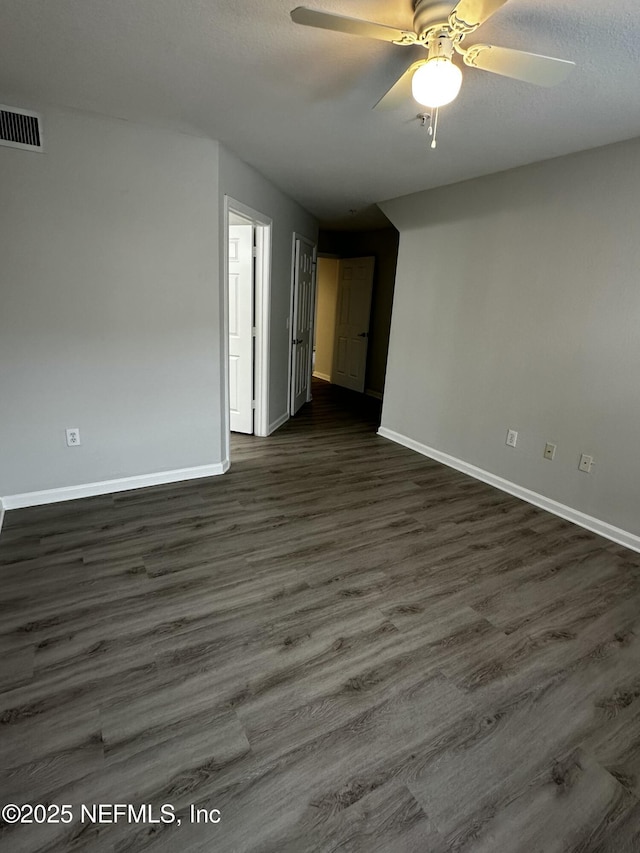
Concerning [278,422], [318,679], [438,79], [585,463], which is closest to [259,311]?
[278,422]

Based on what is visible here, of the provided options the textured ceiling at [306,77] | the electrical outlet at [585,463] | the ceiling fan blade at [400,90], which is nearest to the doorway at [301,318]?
the textured ceiling at [306,77]

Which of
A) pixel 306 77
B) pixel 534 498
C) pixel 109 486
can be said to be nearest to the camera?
pixel 306 77

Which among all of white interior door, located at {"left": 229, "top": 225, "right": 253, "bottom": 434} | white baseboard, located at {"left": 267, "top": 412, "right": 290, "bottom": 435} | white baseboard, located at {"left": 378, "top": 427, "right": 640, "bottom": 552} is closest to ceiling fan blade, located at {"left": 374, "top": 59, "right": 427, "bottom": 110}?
white interior door, located at {"left": 229, "top": 225, "right": 253, "bottom": 434}

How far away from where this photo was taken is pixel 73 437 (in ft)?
9.46

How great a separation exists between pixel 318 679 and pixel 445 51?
2374mm

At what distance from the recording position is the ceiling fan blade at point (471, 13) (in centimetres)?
127

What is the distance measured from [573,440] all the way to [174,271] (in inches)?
120

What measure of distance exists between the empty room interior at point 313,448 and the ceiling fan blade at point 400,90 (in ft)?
0.07

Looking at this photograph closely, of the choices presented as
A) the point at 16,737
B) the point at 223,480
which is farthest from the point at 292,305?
the point at 16,737

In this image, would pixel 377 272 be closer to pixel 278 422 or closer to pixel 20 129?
pixel 278 422

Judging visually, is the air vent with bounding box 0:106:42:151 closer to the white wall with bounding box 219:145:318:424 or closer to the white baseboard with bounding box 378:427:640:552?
the white wall with bounding box 219:145:318:424

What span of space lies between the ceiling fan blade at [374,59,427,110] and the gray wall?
4.04 metres

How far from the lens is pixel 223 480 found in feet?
11.2

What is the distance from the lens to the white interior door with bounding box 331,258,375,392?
255 inches
